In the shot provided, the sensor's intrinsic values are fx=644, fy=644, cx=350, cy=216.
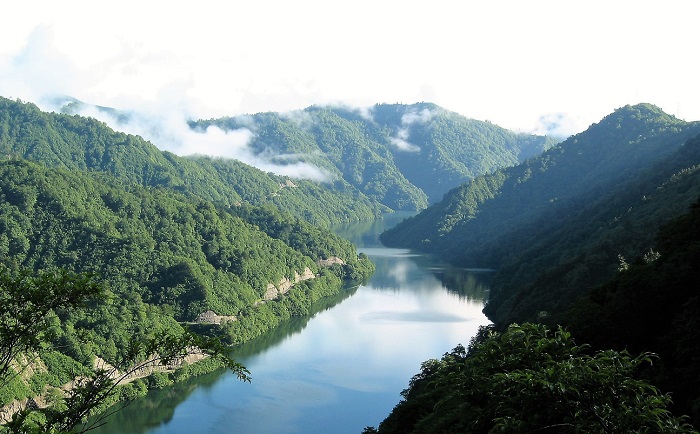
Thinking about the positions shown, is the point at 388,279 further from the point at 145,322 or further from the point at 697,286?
the point at 697,286

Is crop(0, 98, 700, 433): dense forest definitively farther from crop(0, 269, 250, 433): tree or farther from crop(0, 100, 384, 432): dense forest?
crop(0, 100, 384, 432): dense forest

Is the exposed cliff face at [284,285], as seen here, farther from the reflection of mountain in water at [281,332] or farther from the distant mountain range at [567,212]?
the distant mountain range at [567,212]

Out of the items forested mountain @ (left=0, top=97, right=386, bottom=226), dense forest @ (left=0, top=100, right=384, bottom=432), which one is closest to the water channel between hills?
dense forest @ (left=0, top=100, right=384, bottom=432)

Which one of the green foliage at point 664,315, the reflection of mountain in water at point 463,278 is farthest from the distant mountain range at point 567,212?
the green foliage at point 664,315

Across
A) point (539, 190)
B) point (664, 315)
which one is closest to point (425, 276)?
point (539, 190)

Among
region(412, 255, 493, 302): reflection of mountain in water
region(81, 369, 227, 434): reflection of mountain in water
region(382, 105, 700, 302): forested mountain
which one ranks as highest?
region(382, 105, 700, 302): forested mountain

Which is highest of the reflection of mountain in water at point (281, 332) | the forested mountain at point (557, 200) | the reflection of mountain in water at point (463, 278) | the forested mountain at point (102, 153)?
the forested mountain at point (102, 153)

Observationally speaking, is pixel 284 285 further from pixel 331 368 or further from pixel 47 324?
pixel 47 324
